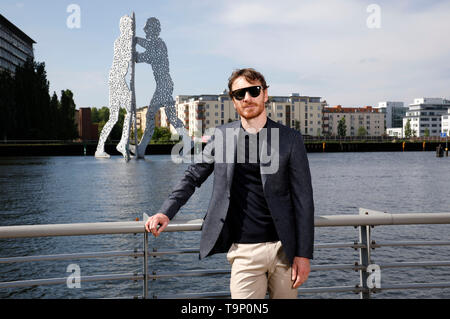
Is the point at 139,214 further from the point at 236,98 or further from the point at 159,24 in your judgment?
the point at 159,24

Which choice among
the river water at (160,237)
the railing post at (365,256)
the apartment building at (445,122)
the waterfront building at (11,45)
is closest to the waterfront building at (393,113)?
the apartment building at (445,122)

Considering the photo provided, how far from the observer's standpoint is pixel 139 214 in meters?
18.6

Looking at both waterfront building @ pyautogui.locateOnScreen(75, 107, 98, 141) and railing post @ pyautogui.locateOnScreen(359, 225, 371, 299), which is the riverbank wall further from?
railing post @ pyautogui.locateOnScreen(359, 225, 371, 299)

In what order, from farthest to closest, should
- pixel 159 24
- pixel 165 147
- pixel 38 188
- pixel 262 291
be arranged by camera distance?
pixel 165 147 < pixel 159 24 < pixel 38 188 < pixel 262 291

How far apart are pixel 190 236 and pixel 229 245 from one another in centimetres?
1177

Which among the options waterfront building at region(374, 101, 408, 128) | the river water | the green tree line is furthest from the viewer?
waterfront building at region(374, 101, 408, 128)

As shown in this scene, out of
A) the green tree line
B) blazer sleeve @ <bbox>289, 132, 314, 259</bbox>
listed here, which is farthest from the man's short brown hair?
the green tree line

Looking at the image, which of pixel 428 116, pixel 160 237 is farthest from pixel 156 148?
pixel 428 116

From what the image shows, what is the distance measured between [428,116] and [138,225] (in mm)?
168198

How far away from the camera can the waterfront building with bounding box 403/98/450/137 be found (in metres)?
158

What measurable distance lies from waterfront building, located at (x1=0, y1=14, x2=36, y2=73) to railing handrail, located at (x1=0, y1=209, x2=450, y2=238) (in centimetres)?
8427

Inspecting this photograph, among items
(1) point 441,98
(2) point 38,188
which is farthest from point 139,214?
(1) point 441,98

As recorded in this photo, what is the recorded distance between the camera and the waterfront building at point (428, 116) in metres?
158

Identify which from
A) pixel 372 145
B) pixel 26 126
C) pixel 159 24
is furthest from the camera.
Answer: pixel 372 145
